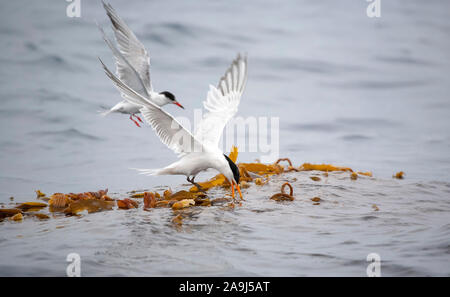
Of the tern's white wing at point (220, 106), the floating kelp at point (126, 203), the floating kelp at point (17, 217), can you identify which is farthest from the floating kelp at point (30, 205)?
the tern's white wing at point (220, 106)

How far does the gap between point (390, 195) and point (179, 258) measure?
4028mm

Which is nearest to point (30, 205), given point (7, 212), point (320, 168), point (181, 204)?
point (7, 212)

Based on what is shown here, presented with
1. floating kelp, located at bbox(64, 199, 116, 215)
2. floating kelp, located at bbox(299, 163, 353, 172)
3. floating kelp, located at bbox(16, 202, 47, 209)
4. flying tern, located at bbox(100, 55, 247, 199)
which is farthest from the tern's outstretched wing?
floating kelp, located at bbox(299, 163, 353, 172)

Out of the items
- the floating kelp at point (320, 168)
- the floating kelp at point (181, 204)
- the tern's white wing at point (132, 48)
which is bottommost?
the floating kelp at point (181, 204)

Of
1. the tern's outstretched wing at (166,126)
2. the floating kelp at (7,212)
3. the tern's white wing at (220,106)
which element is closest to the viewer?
the tern's outstretched wing at (166,126)

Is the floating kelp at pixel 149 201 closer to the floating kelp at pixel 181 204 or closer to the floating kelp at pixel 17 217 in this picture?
the floating kelp at pixel 181 204

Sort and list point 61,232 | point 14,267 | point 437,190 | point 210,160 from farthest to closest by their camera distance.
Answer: point 437,190 → point 210,160 → point 61,232 → point 14,267

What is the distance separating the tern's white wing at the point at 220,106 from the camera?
6.53m

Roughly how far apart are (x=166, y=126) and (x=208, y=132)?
3.02 feet

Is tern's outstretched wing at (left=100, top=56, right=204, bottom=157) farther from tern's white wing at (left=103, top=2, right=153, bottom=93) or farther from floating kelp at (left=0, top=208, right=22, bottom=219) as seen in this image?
tern's white wing at (left=103, top=2, right=153, bottom=93)

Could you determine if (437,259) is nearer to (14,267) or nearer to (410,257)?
(410,257)
